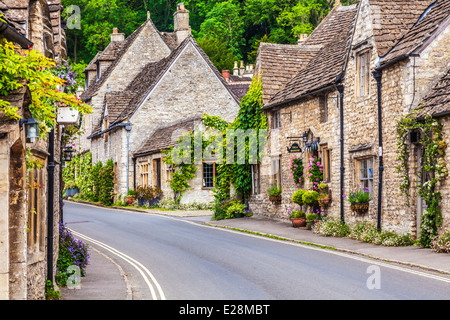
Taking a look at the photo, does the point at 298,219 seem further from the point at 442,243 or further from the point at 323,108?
the point at 442,243

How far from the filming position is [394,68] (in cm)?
2009

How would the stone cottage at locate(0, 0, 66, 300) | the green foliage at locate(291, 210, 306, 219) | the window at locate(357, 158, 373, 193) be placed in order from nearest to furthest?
the stone cottage at locate(0, 0, 66, 300)
the window at locate(357, 158, 373, 193)
the green foliage at locate(291, 210, 306, 219)

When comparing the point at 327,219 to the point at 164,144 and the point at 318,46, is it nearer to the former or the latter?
the point at 318,46

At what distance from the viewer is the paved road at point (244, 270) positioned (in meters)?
12.1

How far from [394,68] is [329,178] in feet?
20.1

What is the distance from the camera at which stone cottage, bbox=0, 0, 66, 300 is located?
898 cm

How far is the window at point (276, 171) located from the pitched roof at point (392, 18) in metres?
8.98

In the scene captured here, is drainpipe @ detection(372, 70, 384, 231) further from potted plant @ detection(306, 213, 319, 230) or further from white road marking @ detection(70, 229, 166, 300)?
white road marking @ detection(70, 229, 166, 300)

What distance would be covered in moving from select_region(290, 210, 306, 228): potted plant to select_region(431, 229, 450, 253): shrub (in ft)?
27.0

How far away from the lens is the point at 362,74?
22516 millimetres

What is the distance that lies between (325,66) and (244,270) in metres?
13.7

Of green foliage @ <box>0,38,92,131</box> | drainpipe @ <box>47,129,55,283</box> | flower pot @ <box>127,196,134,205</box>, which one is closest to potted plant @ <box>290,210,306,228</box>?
drainpipe @ <box>47,129,55,283</box>

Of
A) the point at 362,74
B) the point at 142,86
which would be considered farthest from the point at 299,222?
the point at 142,86

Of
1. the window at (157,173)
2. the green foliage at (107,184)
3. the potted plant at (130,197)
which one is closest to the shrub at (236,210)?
the window at (157,173)
